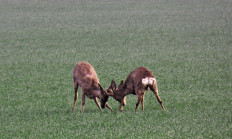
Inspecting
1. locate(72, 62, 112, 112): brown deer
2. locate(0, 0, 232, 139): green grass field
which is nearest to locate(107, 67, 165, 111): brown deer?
locate(72, 62, 112, 112): brown deer

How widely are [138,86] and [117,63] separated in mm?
7144

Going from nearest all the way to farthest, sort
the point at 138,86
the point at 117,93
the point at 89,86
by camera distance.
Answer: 1. the point at 138,86
2. the point at 89,86
3. the point at 117,93

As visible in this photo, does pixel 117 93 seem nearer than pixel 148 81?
No

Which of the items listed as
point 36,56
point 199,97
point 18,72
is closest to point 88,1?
point 36,56

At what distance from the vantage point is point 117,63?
18.9 meters

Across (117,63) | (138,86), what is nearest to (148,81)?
(138,86)

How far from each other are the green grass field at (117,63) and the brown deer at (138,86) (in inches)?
15.6

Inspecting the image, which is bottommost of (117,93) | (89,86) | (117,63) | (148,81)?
(117,63)

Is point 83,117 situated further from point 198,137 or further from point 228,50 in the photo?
point 228,50

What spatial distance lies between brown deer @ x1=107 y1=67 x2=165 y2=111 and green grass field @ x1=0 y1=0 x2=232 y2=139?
1.30 ft

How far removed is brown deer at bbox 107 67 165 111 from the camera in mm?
11523

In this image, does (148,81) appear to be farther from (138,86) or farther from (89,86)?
(89,86)

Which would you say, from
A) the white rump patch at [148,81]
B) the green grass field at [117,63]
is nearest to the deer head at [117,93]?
the green grass field at [117,63]

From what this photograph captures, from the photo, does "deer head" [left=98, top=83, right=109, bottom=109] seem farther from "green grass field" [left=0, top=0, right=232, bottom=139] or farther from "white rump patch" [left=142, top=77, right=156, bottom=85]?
"white rump patch" [left=142, top=77, right=156, bottom=85]
